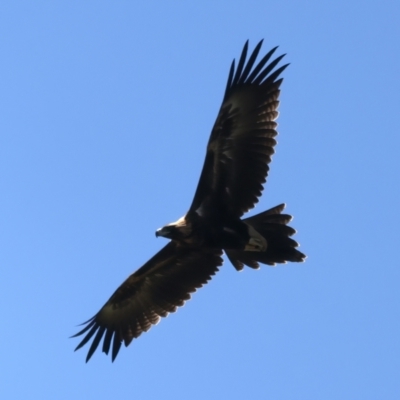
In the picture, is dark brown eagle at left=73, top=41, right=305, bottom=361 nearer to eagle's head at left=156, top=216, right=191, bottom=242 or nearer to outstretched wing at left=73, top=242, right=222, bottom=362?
eagle's head at left=156, top=216, right=191, bottom=242

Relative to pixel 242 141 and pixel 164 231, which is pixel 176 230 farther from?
pixel 242 141

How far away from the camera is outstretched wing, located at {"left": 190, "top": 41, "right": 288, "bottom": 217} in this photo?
1408cm

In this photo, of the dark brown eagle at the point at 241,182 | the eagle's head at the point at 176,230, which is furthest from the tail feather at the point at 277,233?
the eagle's head at the point at 176,230

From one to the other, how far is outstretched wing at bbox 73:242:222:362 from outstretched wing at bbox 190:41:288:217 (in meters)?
1.10

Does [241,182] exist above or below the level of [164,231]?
above

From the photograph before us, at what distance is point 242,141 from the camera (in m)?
14.1

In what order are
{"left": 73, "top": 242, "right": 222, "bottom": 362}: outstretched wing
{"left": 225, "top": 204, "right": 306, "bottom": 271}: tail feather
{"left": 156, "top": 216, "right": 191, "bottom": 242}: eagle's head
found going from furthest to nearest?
{"left": 73, "top": 242, "right": 222, "bottom": 362}: outstretched wing < {"left": 156, "top": 216, "right": 191, "bottom": 242}: eagle's head < {"left": 225, "top": 204, "right": 306, "bottom": 271}: tail feather

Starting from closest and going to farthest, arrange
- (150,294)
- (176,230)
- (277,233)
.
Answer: (277,233), (176,230), (150,294)

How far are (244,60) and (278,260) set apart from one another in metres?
2.68

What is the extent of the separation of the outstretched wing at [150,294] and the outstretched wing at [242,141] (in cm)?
110

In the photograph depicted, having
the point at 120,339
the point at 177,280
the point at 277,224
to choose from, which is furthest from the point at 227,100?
the point at 120,339

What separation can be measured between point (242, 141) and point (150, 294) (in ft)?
9.32

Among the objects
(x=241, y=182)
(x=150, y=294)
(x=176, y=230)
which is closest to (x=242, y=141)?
(x=241, y=182)

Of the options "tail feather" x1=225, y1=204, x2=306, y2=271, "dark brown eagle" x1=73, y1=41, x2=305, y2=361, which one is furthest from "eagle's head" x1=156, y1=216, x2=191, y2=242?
"tail feather" x1=225, y1=204, x2=306, y2=271
